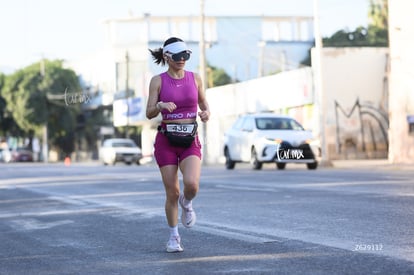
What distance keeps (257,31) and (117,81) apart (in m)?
19.5

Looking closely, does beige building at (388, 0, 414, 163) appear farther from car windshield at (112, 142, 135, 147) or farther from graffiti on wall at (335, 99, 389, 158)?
car windshield at (112, 142, 135, 147)

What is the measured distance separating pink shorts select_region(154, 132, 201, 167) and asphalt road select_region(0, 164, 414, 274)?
85 centimetres

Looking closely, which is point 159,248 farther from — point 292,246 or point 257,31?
point 257,31

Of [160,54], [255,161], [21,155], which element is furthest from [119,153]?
[160,54]

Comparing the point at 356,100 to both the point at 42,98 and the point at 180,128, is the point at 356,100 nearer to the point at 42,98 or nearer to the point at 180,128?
the point at 180,128

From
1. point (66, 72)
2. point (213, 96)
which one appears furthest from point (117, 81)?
point (213, 96)

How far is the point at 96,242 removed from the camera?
10.4 m

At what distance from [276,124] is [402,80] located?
350 inches

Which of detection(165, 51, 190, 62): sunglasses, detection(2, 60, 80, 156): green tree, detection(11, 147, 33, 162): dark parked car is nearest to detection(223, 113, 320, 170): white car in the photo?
detection(165, 51, 190, 62): sunglasses

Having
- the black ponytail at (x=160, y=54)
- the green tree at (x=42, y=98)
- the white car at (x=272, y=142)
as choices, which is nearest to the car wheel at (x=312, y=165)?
the white car at (x=272, y=142)

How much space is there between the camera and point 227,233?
1074cm

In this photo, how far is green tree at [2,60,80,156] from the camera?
84875 mm

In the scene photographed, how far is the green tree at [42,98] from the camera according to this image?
278 feet

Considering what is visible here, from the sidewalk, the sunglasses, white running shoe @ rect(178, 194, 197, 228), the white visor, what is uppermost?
the white visor
